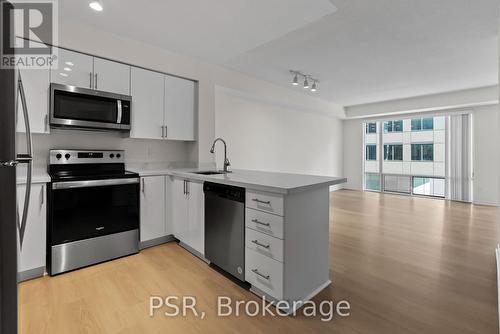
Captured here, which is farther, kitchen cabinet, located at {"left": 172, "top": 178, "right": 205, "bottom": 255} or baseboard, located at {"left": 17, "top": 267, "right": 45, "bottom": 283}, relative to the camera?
kitchen cabinet, located at {"left": 172, "top": 178, "right": 205, "bottom": 255}

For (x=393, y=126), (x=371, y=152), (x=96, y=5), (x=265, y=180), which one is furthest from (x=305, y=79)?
(x=371, y=152)

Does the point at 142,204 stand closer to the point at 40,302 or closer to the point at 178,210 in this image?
the point at 178,210

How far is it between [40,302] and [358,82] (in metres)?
5.27

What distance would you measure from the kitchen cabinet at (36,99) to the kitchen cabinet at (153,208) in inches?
41.0

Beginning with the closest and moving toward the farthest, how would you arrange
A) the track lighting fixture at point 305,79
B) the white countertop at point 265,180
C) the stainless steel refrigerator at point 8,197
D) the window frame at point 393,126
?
the stainless steel refrigerator at point 8,197 → the white countertop at point 265,180 → the track lighting fixture at point 305,79 → the window frame at point 393,126

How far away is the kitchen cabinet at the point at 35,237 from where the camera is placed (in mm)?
2053

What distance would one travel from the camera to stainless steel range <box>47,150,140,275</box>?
217 centimetres

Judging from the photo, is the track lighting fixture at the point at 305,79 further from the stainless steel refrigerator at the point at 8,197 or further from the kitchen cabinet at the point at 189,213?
the stainless steel refrigerator at the point at 8,197

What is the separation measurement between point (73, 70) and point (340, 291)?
325 cm

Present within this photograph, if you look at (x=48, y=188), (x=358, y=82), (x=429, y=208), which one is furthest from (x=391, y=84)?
(x=48, y=188)

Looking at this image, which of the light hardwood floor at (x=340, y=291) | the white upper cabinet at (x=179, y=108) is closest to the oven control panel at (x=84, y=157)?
the white upper cabinet at (x=179, y=108)

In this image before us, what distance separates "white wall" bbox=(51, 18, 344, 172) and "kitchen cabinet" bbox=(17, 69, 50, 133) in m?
0.40

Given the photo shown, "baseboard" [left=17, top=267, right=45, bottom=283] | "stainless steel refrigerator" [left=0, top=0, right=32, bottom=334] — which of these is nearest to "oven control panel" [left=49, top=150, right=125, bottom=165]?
"baseboard" [left=17, top=267, right=45, bottom=283]

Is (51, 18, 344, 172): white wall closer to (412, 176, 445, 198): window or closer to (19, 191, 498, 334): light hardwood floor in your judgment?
(19, 191, 498, 334): light hardwood floor
